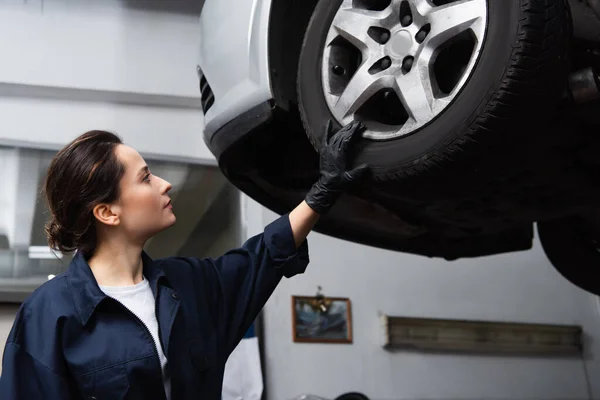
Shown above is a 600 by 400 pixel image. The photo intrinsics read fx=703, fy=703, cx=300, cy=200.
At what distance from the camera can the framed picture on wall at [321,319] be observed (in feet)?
11.1

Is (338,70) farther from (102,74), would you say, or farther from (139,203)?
(102,74)

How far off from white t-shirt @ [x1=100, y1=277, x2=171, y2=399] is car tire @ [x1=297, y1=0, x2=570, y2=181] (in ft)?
1.75

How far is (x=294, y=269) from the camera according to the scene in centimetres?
149

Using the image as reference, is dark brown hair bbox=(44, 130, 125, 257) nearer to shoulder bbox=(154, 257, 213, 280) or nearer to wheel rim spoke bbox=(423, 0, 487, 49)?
shoulder bbox=(154, 257, 213, 280)

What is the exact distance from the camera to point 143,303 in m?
1.35

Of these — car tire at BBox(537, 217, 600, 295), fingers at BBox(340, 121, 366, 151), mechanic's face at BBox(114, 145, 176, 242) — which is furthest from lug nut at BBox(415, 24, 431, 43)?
car tire at BBox(537, 217, 600, 295)

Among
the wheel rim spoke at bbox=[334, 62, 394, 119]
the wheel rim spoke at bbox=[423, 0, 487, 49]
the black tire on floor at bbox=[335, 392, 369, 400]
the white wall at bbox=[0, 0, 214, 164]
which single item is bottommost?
the black tire on floor at bbox=[335, 392, 369, 400]

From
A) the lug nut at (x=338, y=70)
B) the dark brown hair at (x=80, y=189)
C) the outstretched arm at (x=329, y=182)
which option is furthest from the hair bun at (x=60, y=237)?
the lug nut at (x=338, y=70)

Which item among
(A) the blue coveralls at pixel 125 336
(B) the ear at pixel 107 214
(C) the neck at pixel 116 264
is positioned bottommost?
(A) the blue coveralls at pixel 125 336

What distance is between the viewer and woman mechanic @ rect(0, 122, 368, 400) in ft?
4.07

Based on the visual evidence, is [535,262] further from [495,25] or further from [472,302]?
[495,25]

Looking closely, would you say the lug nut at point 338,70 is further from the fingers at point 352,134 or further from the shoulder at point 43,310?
the shoulder at point 43,310

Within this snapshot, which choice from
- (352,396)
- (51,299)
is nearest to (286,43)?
(51,299)

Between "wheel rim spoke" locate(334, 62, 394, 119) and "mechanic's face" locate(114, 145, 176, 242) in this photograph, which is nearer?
"mechanic's face" locate(114, 145, 176, 242)
